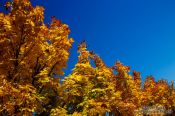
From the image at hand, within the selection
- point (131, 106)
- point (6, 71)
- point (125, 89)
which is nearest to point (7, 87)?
point (6, 71)

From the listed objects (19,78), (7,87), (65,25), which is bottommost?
(7,87)

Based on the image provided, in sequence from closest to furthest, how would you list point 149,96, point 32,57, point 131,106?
point 32,57 → point 131,106 → point 149,96

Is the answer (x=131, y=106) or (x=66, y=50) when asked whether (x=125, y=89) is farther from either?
(x=66, y=50)

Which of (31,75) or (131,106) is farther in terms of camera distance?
(131,106)

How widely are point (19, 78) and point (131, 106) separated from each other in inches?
554

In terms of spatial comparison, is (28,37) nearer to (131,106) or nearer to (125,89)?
(131,106)

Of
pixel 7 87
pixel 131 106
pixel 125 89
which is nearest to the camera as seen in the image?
pixel 7 87

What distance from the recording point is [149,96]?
6062 cm

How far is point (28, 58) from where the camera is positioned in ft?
93.1

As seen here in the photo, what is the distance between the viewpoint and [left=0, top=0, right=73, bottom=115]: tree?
23.7 m

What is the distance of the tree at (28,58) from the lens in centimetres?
2373

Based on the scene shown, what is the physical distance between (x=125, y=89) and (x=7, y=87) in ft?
88.2

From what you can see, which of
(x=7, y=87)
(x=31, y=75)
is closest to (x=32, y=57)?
(x=31, y=75)

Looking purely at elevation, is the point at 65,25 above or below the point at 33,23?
above
